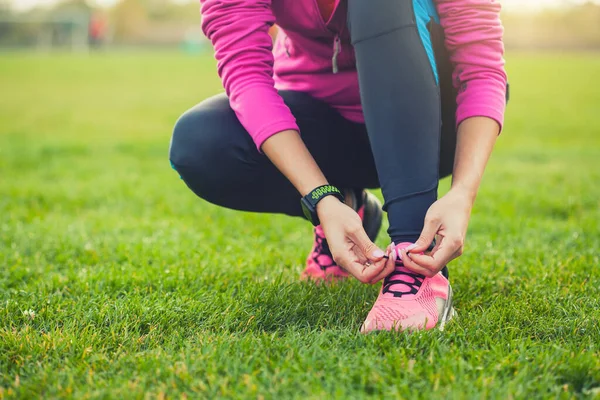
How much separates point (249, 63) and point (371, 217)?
0.91m

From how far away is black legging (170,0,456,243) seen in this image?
4.92 feet

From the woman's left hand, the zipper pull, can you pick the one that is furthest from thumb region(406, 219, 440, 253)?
the zipper pull

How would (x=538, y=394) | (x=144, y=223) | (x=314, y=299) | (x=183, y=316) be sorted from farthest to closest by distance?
(x=144, y=223) → (x=314, y=299) → (x=183, y=316) → (x=538, y=394)

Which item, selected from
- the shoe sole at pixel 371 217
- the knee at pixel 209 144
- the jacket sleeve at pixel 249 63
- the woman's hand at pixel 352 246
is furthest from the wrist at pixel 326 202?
the shoe sole at pixel 371 217

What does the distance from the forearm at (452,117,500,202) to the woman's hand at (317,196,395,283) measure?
25 cm

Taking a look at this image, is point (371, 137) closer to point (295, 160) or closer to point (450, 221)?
point (295, 160)

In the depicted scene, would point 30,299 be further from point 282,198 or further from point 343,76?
point 343,76

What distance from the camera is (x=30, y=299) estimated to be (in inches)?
74.5

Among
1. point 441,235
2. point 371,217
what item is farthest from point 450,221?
point 371,217

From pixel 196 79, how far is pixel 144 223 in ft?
45.7

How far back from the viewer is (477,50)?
5.53ft

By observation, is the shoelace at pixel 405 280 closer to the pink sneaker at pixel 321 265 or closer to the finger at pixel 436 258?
the finger at pixel 436 258

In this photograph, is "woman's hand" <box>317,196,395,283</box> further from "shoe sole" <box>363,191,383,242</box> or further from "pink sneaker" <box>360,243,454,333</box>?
"shoe sole" <box>363,191,383,242</box>

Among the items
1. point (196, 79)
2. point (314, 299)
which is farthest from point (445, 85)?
point (196, 79)
